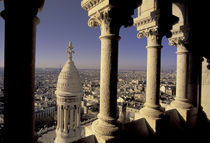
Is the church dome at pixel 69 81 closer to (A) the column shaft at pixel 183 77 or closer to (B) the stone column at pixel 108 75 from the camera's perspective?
(A) the column shaft at pixel 183 77

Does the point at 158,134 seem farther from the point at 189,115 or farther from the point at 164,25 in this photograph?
the point at 164,25

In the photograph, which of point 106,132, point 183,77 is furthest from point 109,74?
point 183,77

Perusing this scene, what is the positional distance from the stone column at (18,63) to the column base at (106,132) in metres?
1.58

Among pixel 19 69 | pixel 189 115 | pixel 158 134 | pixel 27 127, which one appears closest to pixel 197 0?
pixel 189 115

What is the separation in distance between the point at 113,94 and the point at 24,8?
265 cm

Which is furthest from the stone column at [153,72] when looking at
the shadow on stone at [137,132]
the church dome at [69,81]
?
the church dome at [69,81]

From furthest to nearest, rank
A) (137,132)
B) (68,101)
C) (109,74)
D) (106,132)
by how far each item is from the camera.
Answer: (68,101)
(137,132)
(109,74)
(106,132)

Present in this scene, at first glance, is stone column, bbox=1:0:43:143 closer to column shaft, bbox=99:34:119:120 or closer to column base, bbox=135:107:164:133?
column shaft, bbox=99:34:119:120

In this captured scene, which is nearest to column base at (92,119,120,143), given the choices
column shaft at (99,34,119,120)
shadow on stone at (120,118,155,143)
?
column shaft at (99,34,119,120)

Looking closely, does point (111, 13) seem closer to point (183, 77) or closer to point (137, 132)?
point (137, 132)

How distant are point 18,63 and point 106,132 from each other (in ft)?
8.12

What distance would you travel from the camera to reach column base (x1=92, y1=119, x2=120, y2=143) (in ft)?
11.8

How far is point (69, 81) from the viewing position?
14.0 m

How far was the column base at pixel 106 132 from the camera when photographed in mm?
3595
